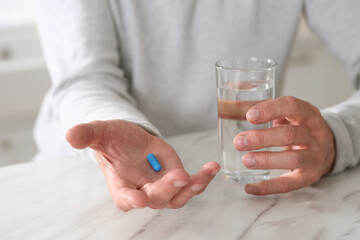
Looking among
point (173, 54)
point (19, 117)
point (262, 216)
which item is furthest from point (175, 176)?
point (19, 117)

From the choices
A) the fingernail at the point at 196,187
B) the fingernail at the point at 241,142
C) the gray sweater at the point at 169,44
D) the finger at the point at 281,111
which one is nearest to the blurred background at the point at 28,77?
the gray sweater at the point at 169,44

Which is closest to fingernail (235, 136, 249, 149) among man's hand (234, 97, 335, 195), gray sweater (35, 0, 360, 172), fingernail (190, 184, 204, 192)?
man's hand (234, 97, 335, 195)

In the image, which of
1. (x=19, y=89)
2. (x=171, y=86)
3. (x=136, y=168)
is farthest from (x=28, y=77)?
(x=136, y=168)

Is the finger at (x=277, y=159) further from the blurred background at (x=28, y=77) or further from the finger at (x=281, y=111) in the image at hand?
the blurred background at (x=28, y=77)

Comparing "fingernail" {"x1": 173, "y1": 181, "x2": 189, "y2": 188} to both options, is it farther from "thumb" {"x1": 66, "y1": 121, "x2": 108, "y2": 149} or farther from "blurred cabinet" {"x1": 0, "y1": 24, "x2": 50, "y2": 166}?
"blurred cabinet" {"x1": 0, "y1": 24, "x2": 50, "y2": 166}

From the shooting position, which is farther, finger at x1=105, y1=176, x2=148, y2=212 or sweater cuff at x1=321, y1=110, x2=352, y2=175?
sweater cuff at x1=321, y1=110, x2=352, y2=175

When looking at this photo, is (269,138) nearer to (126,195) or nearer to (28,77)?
(126,195)
